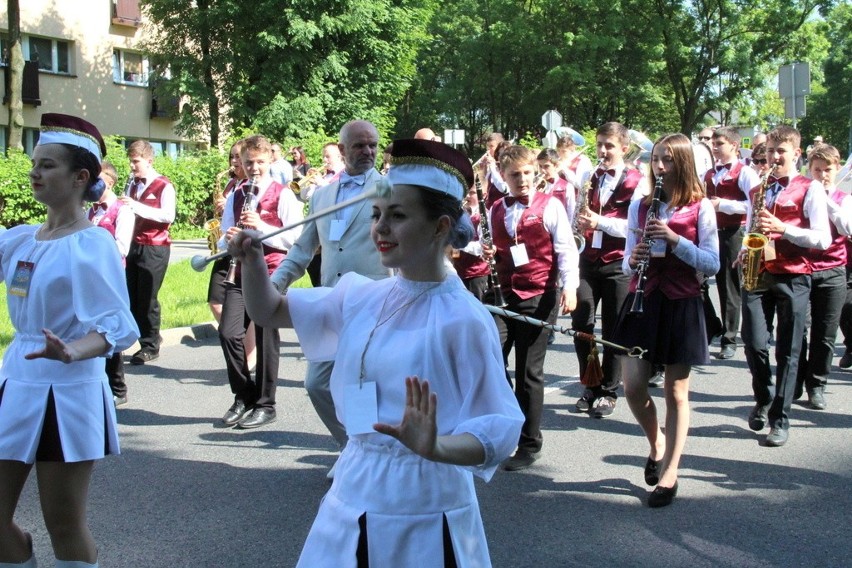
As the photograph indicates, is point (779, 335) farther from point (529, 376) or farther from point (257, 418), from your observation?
point (257, 418)

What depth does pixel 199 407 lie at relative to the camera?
7527 mm

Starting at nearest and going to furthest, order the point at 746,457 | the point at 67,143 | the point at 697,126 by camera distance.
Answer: the point at 67,143, the point at 746,457, the point at 697,126

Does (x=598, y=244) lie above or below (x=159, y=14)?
below

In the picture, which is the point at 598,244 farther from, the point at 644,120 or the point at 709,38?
the point at 644,120

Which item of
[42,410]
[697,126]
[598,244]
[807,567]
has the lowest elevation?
[807,567]

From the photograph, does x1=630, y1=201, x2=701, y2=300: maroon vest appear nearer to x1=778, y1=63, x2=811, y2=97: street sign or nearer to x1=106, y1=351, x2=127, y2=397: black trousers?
x1=106, y1=351, x2=127, y2=397: black trousers

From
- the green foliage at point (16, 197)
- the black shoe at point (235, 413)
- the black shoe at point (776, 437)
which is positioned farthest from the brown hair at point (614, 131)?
the green foliage at point (16, 197)

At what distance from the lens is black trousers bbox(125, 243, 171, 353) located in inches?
358

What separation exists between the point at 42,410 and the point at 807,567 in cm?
328

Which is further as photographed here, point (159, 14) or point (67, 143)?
point (159, 14)

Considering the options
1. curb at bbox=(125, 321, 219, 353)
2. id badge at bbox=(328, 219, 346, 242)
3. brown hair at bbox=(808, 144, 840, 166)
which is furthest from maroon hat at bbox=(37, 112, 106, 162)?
curb at bbox=(125, 321, 219, 353)

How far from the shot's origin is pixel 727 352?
967 cm

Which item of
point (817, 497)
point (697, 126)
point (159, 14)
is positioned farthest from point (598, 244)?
point (697, 126)

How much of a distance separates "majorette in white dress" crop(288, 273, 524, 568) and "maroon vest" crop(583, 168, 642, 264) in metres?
5.01
